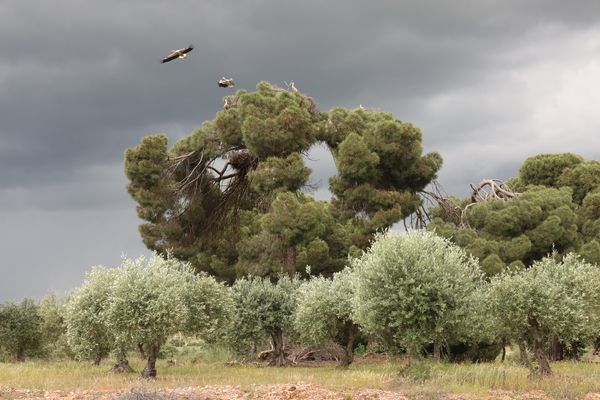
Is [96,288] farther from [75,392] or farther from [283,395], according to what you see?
[283,395]

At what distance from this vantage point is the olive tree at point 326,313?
42812mm

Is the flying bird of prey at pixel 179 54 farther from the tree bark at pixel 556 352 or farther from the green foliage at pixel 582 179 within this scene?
the green foliage at pixel 582 179

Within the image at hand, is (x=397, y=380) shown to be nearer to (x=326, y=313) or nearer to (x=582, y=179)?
(x=326, y=313)

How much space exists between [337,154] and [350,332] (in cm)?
1918

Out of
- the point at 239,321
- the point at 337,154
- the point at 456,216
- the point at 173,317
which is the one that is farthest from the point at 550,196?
the point at 173,317

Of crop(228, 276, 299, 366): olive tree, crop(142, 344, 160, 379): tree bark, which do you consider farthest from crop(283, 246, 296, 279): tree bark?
crop(142, 344, 160, 379): tree bark

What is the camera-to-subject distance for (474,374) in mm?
33000

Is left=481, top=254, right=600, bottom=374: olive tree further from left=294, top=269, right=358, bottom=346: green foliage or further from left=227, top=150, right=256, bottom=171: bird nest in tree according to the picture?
left=227, top=150, right=256, bottom=171: bird nest in tree

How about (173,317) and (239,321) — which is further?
(239,321)

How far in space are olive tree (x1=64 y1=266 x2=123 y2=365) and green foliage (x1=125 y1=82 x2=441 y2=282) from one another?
39.4ft

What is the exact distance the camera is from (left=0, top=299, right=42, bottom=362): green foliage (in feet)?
191

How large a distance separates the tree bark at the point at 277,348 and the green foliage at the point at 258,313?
0.74 feet

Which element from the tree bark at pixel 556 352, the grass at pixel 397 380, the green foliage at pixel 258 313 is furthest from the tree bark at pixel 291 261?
the tree bark at pixel 556 352

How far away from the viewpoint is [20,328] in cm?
5875
